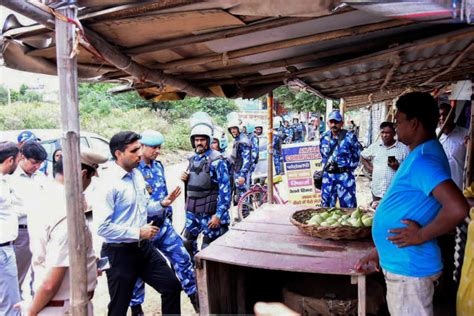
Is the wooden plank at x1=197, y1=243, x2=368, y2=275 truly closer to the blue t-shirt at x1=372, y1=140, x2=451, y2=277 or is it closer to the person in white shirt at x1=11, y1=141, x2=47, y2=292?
the blue t-shirt at x1=372, y1=140, x2=451, y2=277

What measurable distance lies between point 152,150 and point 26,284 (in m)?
2.06

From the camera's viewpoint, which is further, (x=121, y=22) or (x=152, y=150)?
(x=152, y=150)

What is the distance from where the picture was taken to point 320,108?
19.0 metres

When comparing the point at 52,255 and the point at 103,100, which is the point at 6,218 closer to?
the point at 52,255

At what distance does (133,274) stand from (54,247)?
3.41 feet

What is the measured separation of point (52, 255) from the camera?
86.2 inches

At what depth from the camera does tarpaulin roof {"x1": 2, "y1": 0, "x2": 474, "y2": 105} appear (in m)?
1.63

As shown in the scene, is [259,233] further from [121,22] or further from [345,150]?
[345,150]

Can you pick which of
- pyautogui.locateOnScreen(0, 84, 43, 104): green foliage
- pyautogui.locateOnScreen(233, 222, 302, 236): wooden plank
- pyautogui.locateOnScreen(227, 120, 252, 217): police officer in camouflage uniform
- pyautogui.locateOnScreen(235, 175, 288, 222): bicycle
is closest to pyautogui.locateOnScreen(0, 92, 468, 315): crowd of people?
pyautogui.locateOnScreen(233, 222, 302, 236): wooden plank

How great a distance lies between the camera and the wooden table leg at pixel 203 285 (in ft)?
8.71

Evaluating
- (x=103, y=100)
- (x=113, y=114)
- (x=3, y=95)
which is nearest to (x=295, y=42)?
(x=113, y=114)

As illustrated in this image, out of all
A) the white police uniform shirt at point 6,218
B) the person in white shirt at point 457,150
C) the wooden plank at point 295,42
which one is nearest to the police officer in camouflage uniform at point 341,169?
the person in white shirt at point 457,150

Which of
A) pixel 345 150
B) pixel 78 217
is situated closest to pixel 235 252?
pixel 78 217

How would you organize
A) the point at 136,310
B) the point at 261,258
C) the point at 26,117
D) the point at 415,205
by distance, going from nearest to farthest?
1. the point at 415,205
2. the point at 261,258
3. the point at 136,310
4. the point at 26,117
